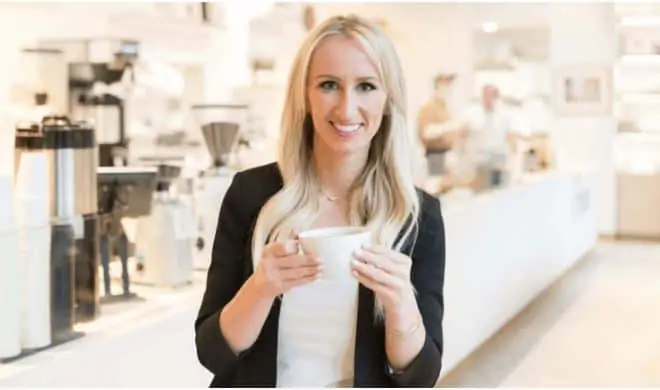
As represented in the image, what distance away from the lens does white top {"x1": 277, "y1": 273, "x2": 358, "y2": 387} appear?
0.93 metres

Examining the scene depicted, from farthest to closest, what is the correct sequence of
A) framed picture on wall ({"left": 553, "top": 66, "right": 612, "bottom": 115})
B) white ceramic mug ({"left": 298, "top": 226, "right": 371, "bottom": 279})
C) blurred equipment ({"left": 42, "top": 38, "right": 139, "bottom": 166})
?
framed picture on wall ({"left": 553, "top": 66, "right": 612, "bottom": 115})
blurred equipment ({"left": 42, "top": 38, "right": 139, "bottom": 166})
white ceramic mug ({"left": 298, "top": 226, "right": 371, "bottom": 279})

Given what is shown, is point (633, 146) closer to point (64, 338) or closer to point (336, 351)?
point (336, 351)

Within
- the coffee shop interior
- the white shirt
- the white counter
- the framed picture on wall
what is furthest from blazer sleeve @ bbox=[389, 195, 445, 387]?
the white shirt

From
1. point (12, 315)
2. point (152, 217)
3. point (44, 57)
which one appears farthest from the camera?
point (44, 57)

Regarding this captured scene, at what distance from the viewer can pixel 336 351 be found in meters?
0.94

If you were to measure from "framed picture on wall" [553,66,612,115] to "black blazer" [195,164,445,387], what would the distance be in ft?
2.68

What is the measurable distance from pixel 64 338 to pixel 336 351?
16.0 inches

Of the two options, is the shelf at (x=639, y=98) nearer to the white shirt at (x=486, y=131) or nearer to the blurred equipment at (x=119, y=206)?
the blurred equipment at (x=119, y=206)

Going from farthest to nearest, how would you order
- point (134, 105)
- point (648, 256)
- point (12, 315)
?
point (134, 105) → point (648, 256) → point (12, 315)

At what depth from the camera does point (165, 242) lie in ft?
4.62

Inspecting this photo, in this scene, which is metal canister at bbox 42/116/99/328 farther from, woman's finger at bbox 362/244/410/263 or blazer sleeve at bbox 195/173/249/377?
woman's finger at bbox 362/244/410/263

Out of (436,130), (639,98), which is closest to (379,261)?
(639,98)

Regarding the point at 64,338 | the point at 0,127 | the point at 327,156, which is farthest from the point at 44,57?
the point at 327,156

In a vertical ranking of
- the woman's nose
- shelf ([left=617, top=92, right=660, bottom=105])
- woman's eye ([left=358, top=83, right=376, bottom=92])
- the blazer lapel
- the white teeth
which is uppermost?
shelf ([left=617, top=92, right=660, bottom=105])
